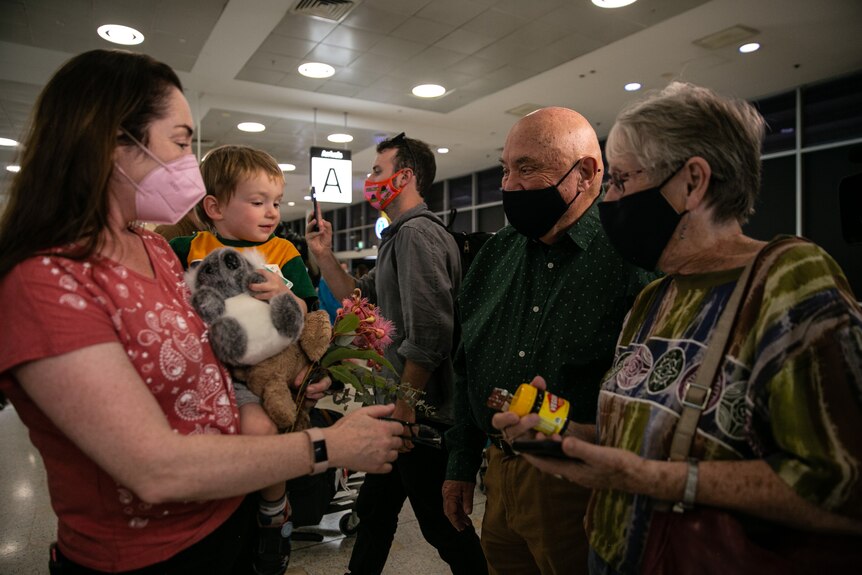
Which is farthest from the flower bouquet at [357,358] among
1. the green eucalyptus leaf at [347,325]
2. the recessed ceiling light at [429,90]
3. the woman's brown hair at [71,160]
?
the recessed ceiling light at [429,90]

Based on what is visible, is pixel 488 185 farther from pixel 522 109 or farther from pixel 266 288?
pixel 266 288

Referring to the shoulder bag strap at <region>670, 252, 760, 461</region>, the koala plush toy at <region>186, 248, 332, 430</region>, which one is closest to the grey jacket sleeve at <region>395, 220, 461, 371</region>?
the koala plush toy at <region>186, 248, 332, 430</region>

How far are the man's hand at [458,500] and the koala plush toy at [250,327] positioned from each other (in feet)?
2.61

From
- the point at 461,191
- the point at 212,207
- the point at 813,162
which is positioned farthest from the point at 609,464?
the point at 461,191

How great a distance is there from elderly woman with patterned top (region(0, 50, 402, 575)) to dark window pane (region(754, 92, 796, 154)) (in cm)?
856

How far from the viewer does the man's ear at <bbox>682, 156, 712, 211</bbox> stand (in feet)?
4.04

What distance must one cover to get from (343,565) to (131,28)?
5.28m

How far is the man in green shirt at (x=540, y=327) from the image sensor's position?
63.4 inches

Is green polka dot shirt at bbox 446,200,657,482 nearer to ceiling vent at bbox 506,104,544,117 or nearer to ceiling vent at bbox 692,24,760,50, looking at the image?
ceiling vent at bbox 692,24,760,50

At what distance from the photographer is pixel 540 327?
5.52 feet

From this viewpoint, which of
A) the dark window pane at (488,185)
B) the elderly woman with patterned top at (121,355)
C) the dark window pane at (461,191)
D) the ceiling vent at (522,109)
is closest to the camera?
the elderly woman with patterned top at (121,355)

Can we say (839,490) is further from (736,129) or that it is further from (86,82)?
(86,82)

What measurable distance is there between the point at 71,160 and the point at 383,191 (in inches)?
70.7

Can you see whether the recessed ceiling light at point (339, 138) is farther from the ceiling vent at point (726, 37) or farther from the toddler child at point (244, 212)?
the toddler child at point (244, 212)
